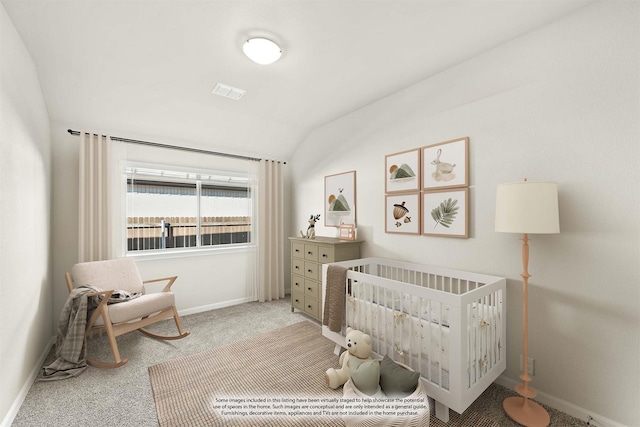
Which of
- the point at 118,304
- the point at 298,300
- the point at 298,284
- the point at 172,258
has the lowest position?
the point at 298,300

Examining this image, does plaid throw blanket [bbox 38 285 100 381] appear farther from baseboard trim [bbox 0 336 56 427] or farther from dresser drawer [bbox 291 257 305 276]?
dresser drawer [bbox 291 257 305 276]

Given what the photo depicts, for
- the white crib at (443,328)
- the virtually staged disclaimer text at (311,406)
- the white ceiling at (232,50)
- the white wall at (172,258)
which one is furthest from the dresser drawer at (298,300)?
the white ceiling at (232,50)

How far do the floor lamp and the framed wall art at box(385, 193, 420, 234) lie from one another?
89cm

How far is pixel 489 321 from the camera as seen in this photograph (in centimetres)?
181

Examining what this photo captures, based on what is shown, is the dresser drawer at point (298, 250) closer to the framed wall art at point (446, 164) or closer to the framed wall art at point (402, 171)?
the framed wall art at point (402, 171)

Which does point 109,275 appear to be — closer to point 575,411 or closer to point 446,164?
point 446,164

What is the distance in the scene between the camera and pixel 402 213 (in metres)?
2.74

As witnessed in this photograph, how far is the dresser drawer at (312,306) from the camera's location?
3.16 metres

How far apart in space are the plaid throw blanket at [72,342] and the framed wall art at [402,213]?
115 inches

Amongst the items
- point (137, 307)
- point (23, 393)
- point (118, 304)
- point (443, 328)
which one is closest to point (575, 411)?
point (443, 328)

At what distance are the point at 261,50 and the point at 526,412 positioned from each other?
306 centimetres

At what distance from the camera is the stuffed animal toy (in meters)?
1.96

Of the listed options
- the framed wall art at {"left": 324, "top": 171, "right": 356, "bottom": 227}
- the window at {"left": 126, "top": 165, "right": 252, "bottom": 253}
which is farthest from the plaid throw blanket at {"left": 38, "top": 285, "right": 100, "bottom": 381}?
the framed wall art at {"left": 324, "top": 171, "right": 356, "bottom": 227}

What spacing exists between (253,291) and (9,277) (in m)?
2.66
